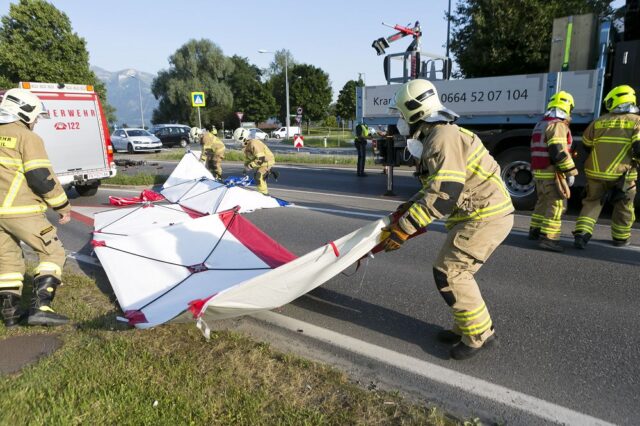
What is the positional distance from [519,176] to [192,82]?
5248 cm

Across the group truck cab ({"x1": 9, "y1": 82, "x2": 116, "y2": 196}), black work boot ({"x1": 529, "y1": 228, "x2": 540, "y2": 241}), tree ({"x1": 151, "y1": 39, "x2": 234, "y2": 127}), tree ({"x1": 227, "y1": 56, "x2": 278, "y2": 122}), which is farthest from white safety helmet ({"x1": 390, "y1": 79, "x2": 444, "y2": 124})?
tree ({"x1": 227, "y1": 56, "x2": 278, "y2": 122})

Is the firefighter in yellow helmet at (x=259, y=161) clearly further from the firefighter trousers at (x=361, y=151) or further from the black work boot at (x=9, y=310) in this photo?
the black work boot at (x=9, y=310)

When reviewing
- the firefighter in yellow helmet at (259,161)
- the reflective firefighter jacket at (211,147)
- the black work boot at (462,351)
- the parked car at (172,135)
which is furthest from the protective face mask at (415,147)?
the parked car at (172,135)

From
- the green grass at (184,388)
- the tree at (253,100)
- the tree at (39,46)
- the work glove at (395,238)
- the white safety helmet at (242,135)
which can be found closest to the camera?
the green grass at (184,388)

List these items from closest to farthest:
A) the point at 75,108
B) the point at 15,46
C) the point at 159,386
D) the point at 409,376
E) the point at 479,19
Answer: the point at 159,386
the point at 409,376
the point at 75,108
the point at 479,19
the point at 15,46

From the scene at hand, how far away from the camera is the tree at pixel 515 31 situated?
15.9 meters

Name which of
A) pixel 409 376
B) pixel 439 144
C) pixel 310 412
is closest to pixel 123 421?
pixel 310 412

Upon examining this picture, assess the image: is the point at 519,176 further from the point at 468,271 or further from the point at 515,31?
the point at 515,31

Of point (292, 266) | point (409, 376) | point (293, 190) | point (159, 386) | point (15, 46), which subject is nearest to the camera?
point (159, 386)

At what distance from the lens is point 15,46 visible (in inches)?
1051

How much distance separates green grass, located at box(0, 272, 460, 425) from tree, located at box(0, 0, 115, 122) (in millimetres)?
29973

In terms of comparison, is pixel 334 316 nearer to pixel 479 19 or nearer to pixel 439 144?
pixel 439 144

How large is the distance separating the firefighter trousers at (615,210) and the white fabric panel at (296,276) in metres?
3.53

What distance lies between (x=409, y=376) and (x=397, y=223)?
38.7 inches
